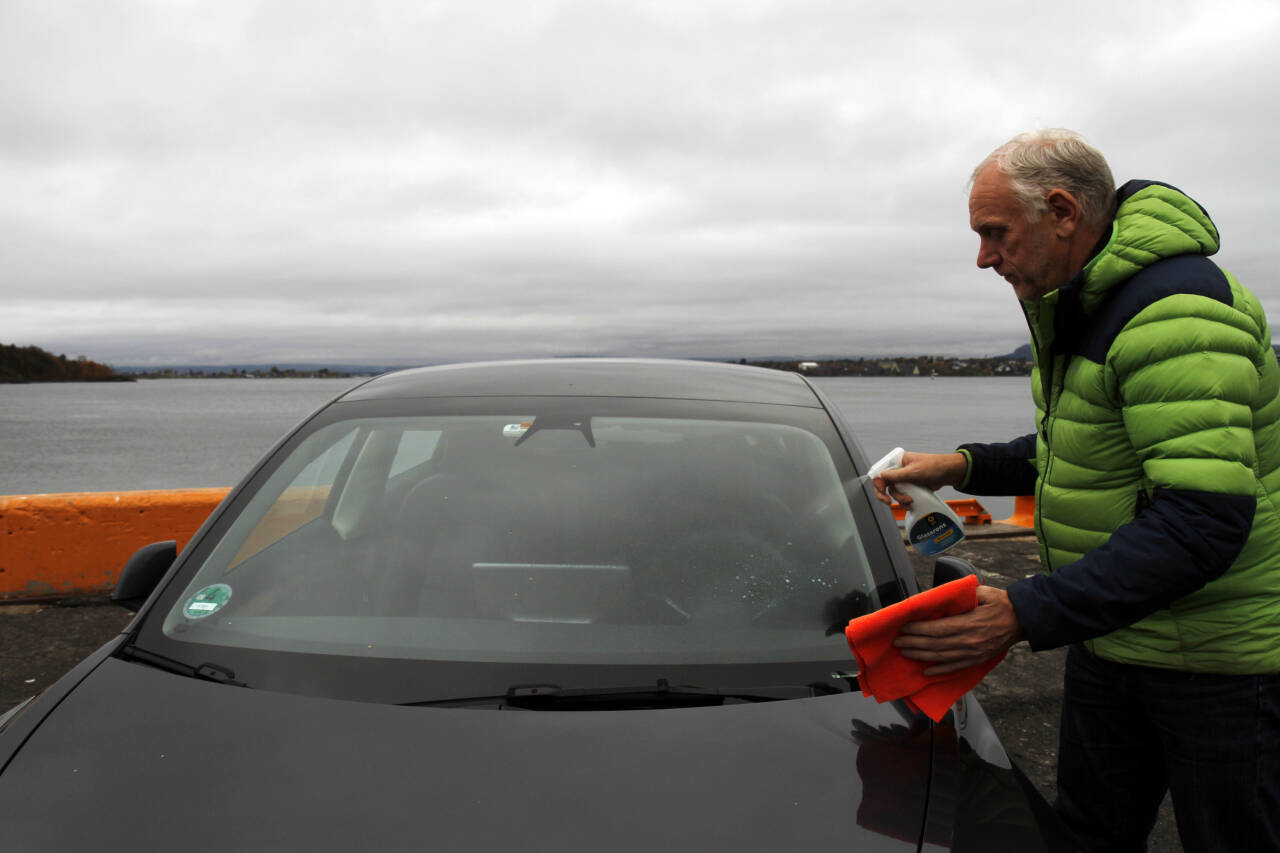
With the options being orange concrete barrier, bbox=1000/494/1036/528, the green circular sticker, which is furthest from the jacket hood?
orange concrete barrier, bbox=1000/494/1036/528

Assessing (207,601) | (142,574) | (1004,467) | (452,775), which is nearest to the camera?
(452,775)

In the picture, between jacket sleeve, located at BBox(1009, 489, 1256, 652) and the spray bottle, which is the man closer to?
jacket sleeve, located at BBox(1009, 489, 1256, 652)

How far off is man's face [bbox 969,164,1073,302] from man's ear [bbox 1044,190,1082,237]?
0.01 m

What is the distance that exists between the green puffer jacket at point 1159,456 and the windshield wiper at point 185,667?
154cm

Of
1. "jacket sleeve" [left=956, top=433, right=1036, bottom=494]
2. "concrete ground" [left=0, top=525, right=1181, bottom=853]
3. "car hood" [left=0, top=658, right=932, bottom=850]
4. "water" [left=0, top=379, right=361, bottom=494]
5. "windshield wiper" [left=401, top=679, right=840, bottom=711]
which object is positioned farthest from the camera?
"water" [left=0, top=379, right=361, bottom=494]

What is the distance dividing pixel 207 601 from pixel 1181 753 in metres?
2.13

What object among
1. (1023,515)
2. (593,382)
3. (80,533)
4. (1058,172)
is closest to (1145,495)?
(1058,172)

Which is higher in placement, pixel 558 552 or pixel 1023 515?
pixel 558 552

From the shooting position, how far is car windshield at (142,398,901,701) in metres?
1.83

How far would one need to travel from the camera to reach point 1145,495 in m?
1.73

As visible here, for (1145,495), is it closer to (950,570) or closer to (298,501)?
(950,570)

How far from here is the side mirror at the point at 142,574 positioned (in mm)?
2061

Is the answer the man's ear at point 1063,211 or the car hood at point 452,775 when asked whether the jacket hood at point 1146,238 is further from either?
the car hood at point 452,775

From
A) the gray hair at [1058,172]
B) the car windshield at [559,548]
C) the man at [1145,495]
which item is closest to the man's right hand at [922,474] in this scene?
the car windshield at [559,548]
